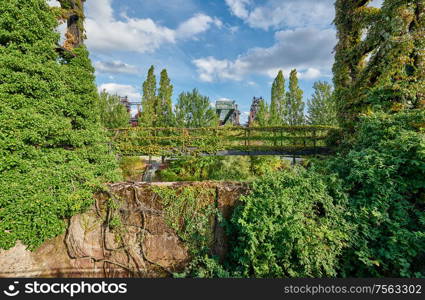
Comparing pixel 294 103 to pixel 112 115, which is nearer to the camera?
pixel 112 115

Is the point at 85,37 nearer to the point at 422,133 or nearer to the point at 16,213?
the point at 16,213

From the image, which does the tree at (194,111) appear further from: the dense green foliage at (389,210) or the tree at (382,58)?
the dense green foliage at (389,210)

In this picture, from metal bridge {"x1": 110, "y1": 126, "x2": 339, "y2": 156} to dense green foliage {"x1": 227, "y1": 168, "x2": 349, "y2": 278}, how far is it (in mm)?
6061

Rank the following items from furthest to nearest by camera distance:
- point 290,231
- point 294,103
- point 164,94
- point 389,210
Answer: point 164,94, point 294,103, point 389,210, point 290,231

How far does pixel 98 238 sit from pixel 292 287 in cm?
361

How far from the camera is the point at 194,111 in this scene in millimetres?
12539

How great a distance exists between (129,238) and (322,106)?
18.5 meters

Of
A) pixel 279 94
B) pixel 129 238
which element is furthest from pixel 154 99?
pixel 129 238

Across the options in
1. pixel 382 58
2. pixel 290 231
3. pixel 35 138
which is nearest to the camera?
pixel 290 231

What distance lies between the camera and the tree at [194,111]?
12430mm

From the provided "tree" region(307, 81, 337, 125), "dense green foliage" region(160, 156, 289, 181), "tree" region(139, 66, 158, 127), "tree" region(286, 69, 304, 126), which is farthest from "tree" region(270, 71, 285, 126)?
"tree" region(139, 66, 158, 127)

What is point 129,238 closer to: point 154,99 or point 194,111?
point 194,111

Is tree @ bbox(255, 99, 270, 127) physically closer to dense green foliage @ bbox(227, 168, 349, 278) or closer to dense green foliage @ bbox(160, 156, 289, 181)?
dense green foliage @ bbox(160, 156, 289, 181)

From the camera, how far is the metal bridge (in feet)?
30.1
